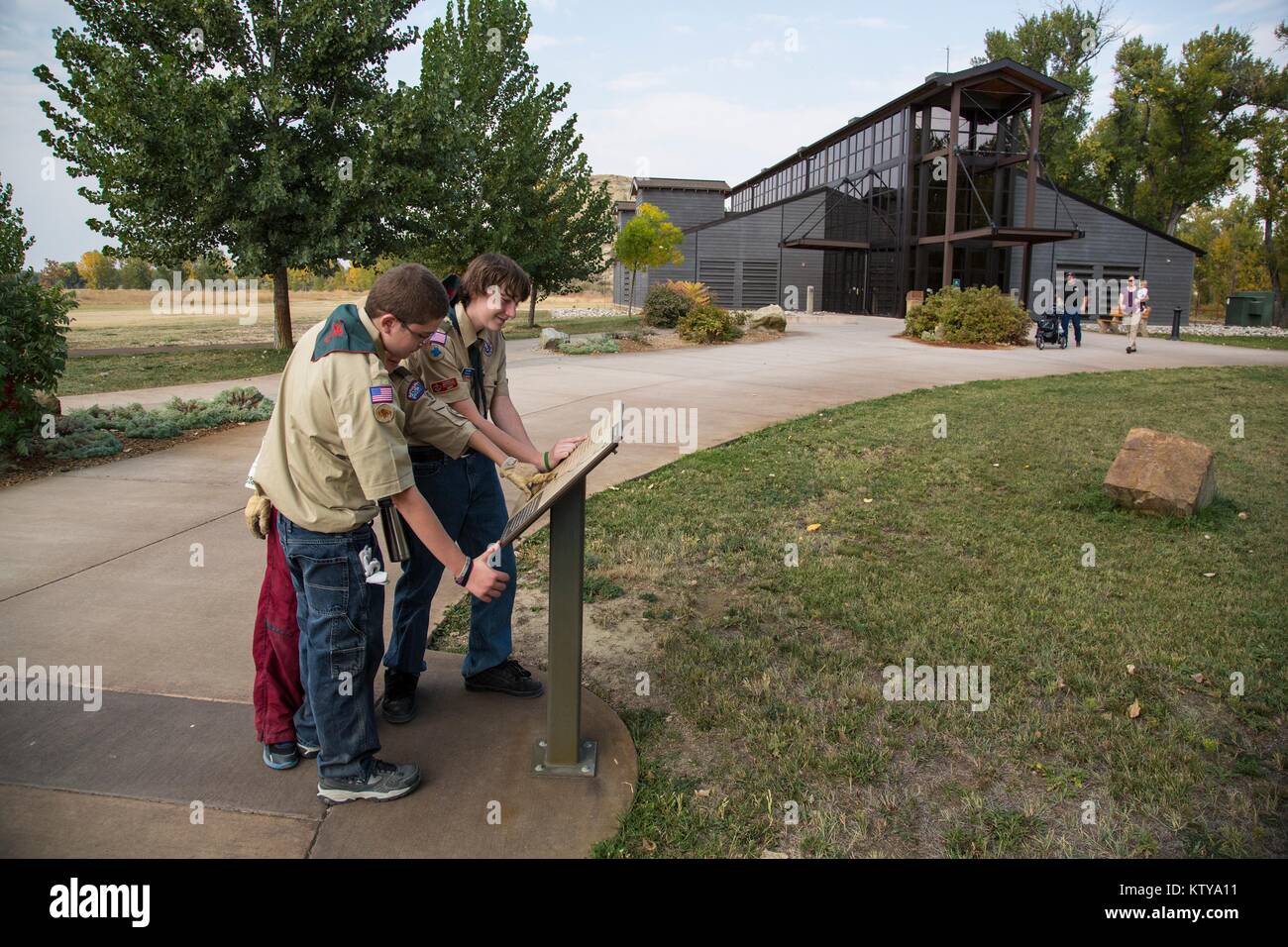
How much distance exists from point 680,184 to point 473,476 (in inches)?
2067

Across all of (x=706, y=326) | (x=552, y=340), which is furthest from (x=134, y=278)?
A: (x=706, y=326)

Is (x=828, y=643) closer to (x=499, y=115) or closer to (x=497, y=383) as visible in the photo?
(x=497, y=383)

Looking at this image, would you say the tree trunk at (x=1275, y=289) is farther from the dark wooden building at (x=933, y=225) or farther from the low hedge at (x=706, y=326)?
the low hedge at (x=706, y=326)

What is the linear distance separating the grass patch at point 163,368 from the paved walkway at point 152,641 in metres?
3.24

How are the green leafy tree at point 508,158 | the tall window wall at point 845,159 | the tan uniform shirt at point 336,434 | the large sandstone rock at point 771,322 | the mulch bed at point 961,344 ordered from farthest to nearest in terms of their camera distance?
1. the tall window wall at point 845,159
2. the green leafy tree at point 508,158
3. the large sandstone rock at point 771,322
4. the mulch bed at point 961,344
5. the tan uniform shirt at point 336,434

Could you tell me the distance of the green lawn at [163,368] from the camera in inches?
550

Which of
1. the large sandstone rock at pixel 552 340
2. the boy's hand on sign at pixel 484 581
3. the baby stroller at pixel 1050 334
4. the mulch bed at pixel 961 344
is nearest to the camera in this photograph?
the boy's hand on sign at pixel 484 581

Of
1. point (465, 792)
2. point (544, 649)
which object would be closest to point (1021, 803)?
point (465, 792)

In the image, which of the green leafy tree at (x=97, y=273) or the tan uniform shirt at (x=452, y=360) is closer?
the tan uniform shirt at (x=452, y=360)

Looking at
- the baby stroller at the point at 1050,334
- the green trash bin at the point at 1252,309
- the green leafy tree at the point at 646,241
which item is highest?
the green leafy tree at the point at 646,241

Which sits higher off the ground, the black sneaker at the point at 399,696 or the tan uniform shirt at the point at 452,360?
the tan uniform shirt at the point at 452,360

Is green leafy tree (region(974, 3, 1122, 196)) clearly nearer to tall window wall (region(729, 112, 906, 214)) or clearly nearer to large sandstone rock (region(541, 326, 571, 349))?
tall window wall (region(729, 112, 906, 214))

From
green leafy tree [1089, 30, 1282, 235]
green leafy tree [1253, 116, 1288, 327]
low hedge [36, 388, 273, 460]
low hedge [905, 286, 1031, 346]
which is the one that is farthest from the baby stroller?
green leafy tree [1089, 30, 1282, 235]

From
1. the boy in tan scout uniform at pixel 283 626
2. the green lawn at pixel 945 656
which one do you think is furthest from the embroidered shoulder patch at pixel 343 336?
the green lawn at pixel 945 656
